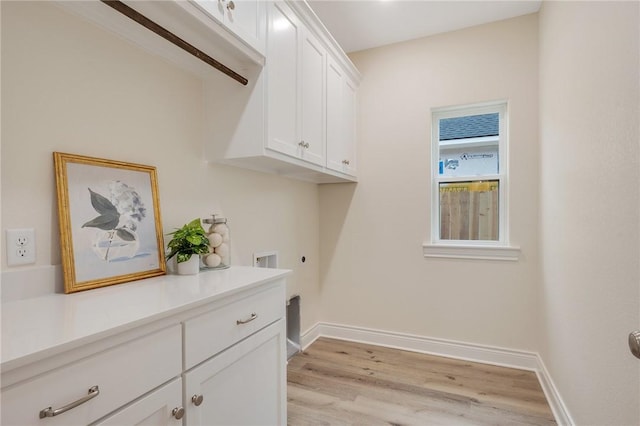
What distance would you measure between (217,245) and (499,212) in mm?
2202

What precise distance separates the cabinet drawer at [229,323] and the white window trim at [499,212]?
1718 mm

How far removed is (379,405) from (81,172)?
197cm

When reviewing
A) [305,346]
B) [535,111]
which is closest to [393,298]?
[305,346]

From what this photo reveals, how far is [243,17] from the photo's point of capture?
1.51 m

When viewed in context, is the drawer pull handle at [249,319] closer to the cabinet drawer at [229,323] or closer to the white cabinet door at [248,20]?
the cabinet drawer at [229,323]

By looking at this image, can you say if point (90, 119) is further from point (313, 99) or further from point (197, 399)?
point (313, 99)

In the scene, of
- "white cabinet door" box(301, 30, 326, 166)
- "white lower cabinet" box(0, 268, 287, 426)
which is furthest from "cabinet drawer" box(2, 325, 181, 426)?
"white cabinet door" box(301, 30, 326, 166)

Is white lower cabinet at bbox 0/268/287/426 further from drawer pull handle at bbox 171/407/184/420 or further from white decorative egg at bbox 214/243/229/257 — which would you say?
white decorative egg at bbox 214/243/229/257

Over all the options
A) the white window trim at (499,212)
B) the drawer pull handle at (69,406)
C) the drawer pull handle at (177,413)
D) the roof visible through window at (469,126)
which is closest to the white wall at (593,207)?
the white window trim at (499,212)

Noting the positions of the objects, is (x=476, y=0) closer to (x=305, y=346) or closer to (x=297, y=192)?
(x=297, y=192)

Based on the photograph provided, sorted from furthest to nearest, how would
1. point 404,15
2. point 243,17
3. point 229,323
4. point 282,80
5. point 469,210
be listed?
point 469,210 < point 404,15 < point 282,80 < point 243,17 < point 229,323

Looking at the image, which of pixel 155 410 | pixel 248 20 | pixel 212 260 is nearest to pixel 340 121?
pixel 248 20

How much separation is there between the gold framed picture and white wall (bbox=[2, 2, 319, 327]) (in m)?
0.04

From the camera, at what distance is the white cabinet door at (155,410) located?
83 cm
